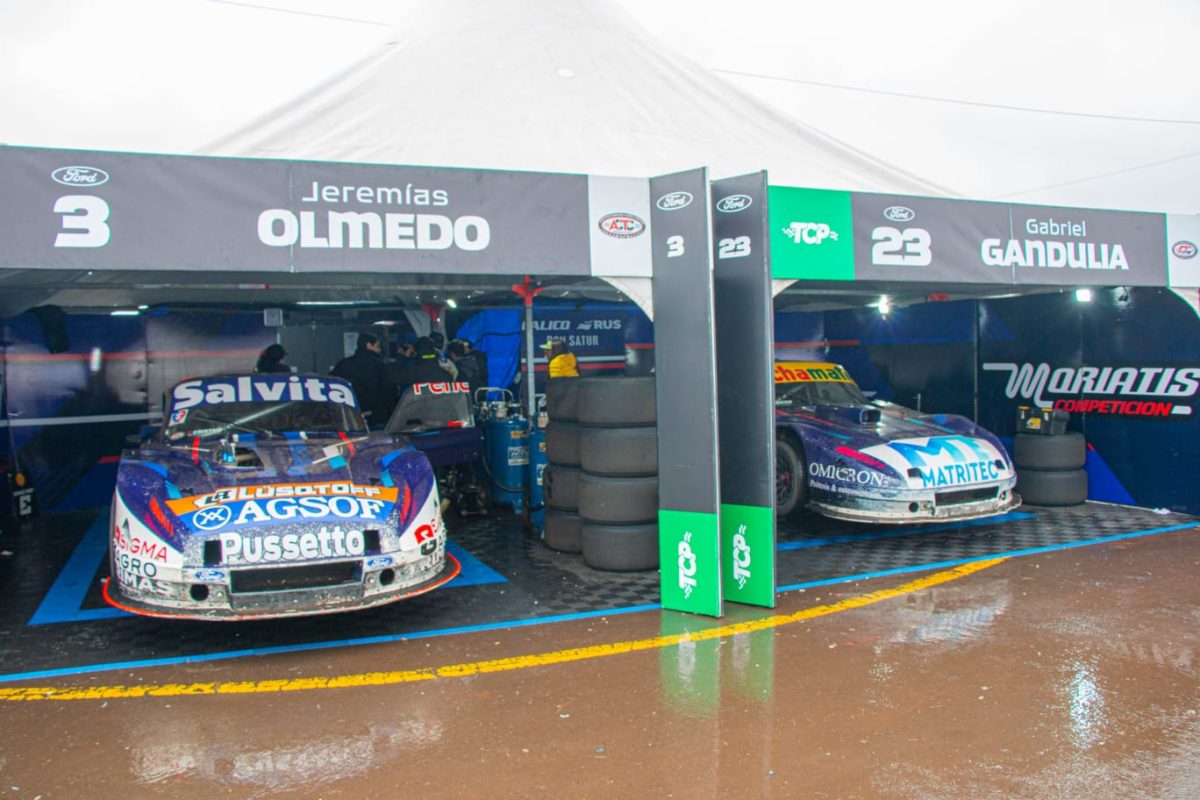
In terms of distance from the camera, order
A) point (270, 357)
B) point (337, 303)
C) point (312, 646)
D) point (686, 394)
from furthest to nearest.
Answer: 1. point (337, 303)
2. point (270, 357)
3. point (686, 394)
4. point (312, 646)

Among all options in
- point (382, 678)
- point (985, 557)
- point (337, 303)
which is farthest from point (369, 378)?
point (985, 557)

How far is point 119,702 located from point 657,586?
3.33 metres

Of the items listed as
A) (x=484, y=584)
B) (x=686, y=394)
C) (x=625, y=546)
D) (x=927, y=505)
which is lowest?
(x=484, y=584)

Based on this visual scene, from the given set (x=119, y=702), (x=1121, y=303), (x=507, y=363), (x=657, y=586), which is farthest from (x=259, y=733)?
(x=507, y=363)

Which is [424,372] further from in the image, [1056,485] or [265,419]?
[1056,485]

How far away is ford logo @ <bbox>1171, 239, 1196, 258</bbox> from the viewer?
7684mm

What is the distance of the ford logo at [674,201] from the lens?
5.43 metres

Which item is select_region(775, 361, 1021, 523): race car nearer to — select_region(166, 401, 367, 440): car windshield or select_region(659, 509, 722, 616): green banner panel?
select_region(659, 509, 722, 616): green banner panel

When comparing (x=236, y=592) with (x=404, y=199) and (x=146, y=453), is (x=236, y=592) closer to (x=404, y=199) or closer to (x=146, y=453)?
(x=146, y=453)

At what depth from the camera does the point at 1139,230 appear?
24.6 ft

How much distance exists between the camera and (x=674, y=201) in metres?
5.50

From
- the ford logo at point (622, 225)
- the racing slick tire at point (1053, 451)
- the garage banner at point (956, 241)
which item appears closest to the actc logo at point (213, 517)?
the ford logo at point (622, 225)

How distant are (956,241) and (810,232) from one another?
4.73 ft

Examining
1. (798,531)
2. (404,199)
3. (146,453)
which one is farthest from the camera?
(798,531)
